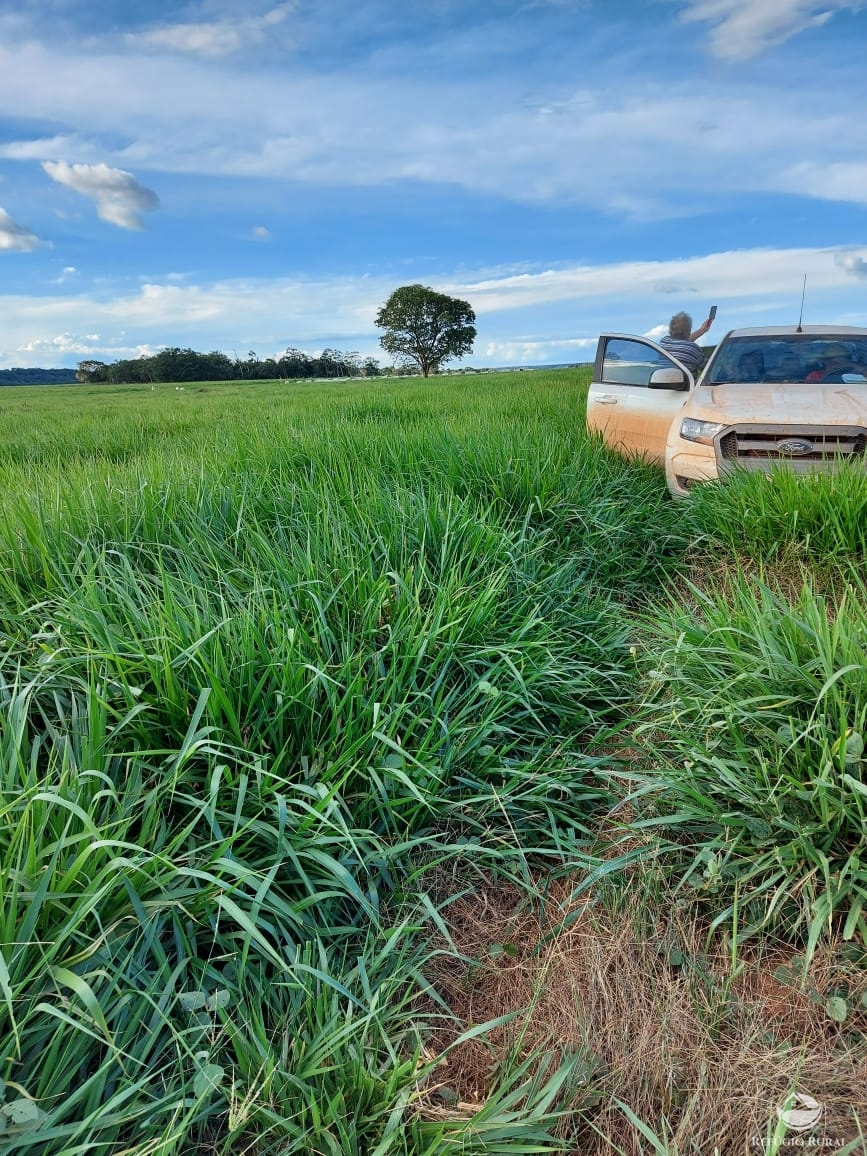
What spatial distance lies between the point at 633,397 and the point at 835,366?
65.6 inches

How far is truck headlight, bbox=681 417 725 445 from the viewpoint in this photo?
4.86 metres

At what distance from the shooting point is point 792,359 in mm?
5629

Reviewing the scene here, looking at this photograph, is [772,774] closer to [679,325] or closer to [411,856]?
[411,856]

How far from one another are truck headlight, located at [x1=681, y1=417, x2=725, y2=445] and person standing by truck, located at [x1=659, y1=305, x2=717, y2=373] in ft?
5.61

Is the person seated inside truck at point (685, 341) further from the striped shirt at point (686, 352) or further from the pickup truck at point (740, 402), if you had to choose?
the pickup truck at point (740, 402)

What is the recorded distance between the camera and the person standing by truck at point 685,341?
23.8ft

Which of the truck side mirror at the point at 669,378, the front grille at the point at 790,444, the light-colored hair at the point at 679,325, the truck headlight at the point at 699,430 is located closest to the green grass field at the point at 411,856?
the front grille at the point at 790,444

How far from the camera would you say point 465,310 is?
60844 mm

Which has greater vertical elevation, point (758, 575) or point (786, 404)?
point (786, 404)

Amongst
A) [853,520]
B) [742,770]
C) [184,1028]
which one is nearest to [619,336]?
[853,520]

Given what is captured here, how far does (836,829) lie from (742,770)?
32 centimetres

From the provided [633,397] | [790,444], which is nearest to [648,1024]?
[790,444]

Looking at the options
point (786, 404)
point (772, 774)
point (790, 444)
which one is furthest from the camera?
point (786, 404)

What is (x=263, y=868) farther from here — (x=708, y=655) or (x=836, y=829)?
(x=708, y=655)
